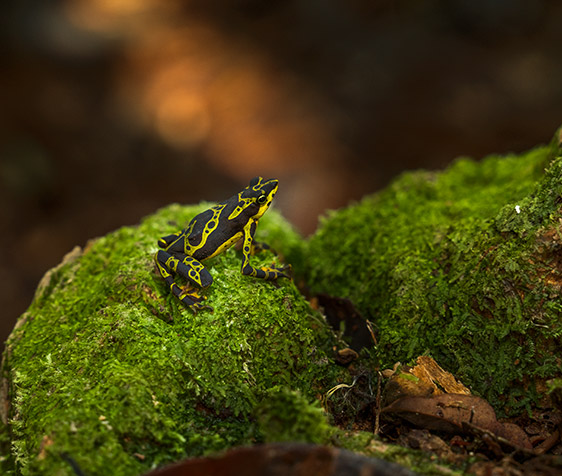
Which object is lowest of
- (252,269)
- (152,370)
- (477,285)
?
(152,370)

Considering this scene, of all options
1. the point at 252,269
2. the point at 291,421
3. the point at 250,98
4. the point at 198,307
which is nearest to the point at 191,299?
the point at 198,307

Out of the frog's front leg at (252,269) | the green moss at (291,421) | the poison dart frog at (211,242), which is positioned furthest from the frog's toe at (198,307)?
the green moss at (291,421)

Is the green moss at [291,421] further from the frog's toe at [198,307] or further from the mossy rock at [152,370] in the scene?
the frog's toe at [198,307]

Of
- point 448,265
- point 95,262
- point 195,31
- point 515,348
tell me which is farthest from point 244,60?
point 515,348

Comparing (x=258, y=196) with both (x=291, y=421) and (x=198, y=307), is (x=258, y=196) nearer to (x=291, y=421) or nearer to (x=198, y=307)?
(x=198, y=307)

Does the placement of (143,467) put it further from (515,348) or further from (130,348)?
(515,348)

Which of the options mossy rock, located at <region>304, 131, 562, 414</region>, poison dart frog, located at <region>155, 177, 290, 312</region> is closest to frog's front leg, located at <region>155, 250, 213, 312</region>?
poison dart frog, located at <region>155, 177, 290, 312</region>
